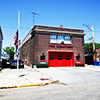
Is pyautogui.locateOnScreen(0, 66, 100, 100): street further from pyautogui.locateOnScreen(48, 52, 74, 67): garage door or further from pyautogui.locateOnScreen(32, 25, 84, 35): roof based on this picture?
pyautogui.locateOnScreen(32, 25, 84, 35): roof

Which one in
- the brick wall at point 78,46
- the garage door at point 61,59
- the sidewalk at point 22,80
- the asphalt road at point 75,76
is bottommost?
the asphalt road at point 75,76

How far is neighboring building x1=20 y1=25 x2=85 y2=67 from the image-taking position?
2003cm

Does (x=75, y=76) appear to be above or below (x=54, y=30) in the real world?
below

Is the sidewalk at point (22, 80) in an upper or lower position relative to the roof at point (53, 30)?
lower

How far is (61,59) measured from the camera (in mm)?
21531

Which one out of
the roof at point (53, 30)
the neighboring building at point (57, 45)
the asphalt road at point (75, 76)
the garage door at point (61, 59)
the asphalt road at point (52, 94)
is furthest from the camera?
the garage door at point (61, 59)

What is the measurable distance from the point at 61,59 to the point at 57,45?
112 inches

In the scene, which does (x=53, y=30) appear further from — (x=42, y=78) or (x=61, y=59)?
(x=42, y=78)

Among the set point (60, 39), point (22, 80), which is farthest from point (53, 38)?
point (22, 80)

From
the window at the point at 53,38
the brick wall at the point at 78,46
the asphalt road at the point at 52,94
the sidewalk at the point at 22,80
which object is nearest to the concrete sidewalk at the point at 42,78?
the sidewalk at the point at 22,80

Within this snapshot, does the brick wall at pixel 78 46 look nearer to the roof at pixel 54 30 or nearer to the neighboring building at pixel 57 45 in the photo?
the neighboring building at pixel 57 45

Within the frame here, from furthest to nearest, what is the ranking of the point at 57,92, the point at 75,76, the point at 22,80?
the point at 75,76 < the point at 22,80 < the point at 57,92

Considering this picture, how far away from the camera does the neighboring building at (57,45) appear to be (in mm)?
20031

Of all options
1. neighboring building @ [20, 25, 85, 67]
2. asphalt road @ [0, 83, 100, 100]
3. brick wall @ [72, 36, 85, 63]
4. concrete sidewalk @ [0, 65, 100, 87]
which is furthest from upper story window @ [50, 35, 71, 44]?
asphalt road @ [0, 83, 100, 100]
